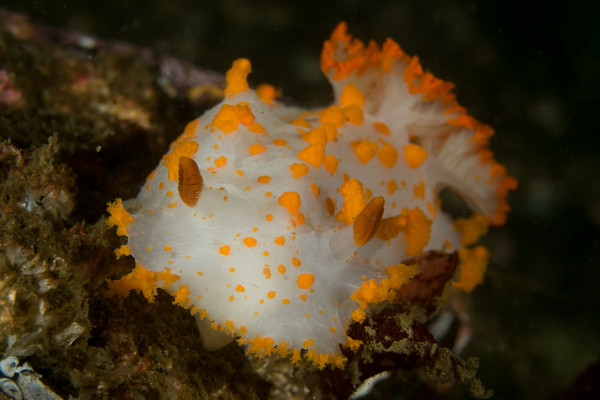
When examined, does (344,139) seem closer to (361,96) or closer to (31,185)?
(361,96)

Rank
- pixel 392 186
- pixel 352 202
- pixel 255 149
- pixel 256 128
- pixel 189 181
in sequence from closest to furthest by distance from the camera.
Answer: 1. pixel 189 181
2. pixel 352 202
3. pixel 255 149
4. pixel 256 128
5. pixel 392 186

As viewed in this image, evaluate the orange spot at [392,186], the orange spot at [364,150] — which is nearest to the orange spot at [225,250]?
the orange spot at [364,150]

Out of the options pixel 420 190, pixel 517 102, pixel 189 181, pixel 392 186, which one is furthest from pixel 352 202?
pixel 517 102

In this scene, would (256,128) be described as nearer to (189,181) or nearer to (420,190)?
(189,181)

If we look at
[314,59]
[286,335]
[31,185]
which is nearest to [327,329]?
[286,335]

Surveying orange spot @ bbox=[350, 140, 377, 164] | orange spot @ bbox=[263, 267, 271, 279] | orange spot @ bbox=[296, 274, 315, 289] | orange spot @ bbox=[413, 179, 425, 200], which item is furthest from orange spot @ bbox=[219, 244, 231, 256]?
orange spot @ bbox=[413, 179, 425, 200]

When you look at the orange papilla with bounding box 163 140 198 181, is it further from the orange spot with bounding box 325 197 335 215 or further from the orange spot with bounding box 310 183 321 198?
the orange spot with bounding box 325 197 335 215
